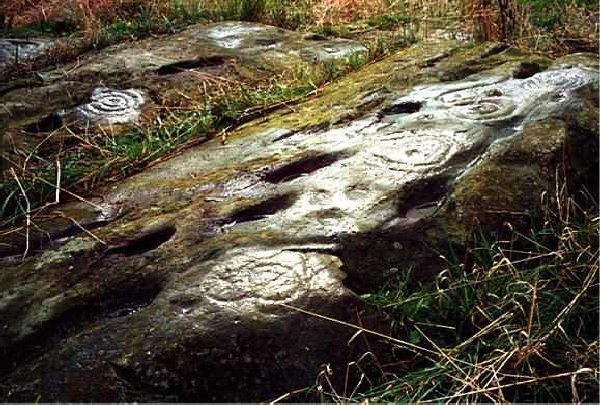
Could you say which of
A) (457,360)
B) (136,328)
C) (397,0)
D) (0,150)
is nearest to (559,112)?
(457,360)

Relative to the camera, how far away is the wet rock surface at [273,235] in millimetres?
1811

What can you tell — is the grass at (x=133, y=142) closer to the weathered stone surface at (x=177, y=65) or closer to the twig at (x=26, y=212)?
the twig at (x=26, y=212)

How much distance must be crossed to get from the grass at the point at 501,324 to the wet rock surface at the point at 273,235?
9cm

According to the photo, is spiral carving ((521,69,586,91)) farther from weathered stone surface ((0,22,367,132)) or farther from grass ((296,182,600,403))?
weathered stone surface ((0,22,367,132))

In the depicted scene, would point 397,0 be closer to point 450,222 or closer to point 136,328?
point 450,222

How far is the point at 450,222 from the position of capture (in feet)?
7.43

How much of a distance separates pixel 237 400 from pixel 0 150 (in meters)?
1.85

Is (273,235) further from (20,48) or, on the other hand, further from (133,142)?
(20,48)

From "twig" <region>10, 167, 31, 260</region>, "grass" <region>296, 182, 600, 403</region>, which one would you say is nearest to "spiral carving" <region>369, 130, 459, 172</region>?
"grass" <region>296, 182, 600, 403</region>

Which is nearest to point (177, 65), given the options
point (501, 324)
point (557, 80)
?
point (557, 80)

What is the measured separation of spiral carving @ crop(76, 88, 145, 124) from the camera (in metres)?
3.46

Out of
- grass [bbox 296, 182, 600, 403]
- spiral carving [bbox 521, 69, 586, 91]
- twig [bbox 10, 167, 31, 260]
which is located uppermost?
spiral carving [bbox 521, 69, 586, 91]

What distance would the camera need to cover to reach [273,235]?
84.5 inches

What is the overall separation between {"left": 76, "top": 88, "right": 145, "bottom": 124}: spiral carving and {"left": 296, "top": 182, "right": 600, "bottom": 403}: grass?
1921 mm
